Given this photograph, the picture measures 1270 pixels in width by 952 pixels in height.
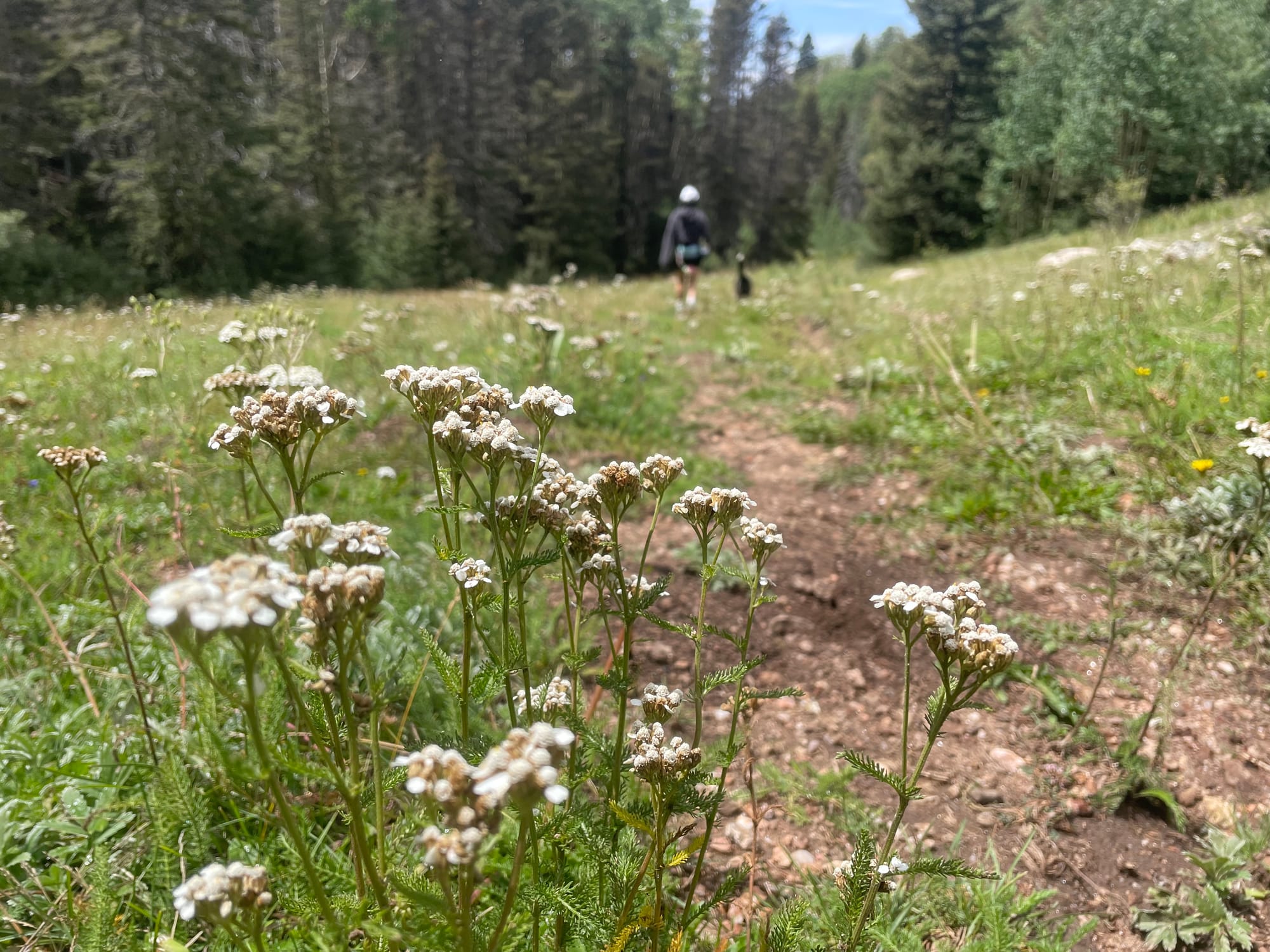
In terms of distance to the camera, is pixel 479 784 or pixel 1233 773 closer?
pixel 479 784

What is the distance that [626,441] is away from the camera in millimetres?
5570

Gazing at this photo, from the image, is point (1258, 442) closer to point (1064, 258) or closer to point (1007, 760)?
point (1007, 760)

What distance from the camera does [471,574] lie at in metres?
1.37

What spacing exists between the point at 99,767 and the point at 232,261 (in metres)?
24.6

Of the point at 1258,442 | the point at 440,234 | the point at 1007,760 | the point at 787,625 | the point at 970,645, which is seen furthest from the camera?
the point at 440,234

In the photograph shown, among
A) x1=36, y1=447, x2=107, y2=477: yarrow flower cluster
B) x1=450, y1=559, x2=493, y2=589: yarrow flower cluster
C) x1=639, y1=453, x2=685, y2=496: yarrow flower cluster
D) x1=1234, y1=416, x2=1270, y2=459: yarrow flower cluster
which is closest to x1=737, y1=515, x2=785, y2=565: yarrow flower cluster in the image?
x1=639, y1=453, x2=685, y2=496: yarrow flower cluster

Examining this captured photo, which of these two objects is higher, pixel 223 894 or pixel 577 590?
pixel 577 590

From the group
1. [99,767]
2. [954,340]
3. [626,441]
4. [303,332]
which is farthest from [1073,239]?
[99,767]

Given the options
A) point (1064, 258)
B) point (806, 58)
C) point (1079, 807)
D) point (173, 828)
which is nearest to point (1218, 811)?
point (1079, 807)

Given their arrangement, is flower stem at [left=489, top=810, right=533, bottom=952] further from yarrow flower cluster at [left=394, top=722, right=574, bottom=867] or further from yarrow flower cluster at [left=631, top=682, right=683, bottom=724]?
yarrow flower cluster at [left=631, top=682, right=683, bottom=724]

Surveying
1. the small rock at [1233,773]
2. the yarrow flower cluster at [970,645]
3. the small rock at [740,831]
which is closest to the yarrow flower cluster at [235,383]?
the yarrow flower cluster at [970,645]

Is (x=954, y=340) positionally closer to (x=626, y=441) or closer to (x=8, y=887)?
(x=626, y=441)

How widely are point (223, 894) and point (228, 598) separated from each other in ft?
1.57

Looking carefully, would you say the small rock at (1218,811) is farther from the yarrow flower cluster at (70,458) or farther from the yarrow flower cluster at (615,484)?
the yarrow flower cluster at (70,458)
